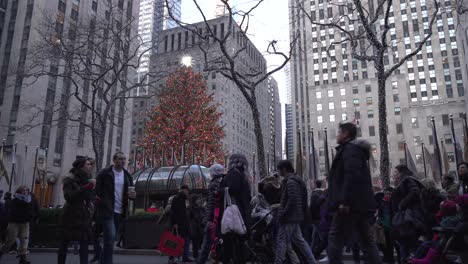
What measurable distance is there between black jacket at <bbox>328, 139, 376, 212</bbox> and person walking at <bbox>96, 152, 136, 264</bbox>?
12.0 feet

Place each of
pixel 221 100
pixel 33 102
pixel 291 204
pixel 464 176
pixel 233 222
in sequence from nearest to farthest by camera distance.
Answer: pixel 233 222 → pixel 291 204 → pixel 464 176 → pixel 33 102 → pixel 221 100

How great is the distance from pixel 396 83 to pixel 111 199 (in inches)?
3092

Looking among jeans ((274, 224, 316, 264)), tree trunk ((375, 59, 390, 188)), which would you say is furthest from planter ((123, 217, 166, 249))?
tree trunk ((375, 59, 390, 188))

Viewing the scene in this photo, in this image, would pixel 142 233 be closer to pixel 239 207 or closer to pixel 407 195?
pixel 239 207

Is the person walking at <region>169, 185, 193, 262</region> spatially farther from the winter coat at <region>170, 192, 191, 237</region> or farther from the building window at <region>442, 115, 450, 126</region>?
the building window at <region>442, 115, 450, 126</region>

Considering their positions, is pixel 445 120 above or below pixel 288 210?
above

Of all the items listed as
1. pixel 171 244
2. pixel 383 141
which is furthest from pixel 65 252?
pixel 383 141

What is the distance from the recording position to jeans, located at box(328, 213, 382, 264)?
188 inches

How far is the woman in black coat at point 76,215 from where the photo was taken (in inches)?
241

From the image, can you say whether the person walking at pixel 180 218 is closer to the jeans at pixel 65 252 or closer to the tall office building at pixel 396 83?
the jeans at pixel 65 252

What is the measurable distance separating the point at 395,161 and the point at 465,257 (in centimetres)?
6524

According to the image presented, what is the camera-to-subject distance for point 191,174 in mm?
21000

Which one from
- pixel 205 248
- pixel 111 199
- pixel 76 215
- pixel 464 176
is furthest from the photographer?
pixel 464 176

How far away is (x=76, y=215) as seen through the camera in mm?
6273
